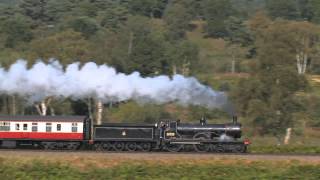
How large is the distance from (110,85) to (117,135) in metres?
7.21

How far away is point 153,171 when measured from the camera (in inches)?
1561

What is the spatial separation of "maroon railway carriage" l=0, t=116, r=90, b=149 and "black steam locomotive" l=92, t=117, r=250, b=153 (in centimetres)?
182

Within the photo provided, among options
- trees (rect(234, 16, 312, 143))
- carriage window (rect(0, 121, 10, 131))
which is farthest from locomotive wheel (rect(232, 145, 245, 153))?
trees (rect(234, 16, 312, 143))

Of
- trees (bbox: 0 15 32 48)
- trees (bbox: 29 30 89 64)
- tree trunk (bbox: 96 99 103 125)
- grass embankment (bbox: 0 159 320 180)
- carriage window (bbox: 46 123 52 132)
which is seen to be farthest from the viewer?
trees (bbox: 0 15 32 48)

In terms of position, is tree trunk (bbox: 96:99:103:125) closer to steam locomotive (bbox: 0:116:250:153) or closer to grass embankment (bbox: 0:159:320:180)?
steam locomotive (bbox: 0:116:250:153)

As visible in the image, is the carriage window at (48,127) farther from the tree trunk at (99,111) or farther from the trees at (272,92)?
the trees at (272,92)

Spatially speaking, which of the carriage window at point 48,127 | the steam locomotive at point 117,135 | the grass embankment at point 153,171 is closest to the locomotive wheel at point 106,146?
the steam locomotive at point 117,135

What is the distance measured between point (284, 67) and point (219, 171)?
42.6 m

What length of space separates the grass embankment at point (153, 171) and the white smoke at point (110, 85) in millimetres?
17559

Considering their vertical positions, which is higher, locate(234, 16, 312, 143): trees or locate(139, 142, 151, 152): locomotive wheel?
locate(234, 16, 312, 143): trees

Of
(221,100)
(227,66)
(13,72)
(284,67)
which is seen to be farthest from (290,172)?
(227,66)


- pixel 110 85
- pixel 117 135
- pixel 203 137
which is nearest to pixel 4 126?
pixel 117 135

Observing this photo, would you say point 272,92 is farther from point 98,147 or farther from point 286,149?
point 98,147

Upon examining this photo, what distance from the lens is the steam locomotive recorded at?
52656mm
